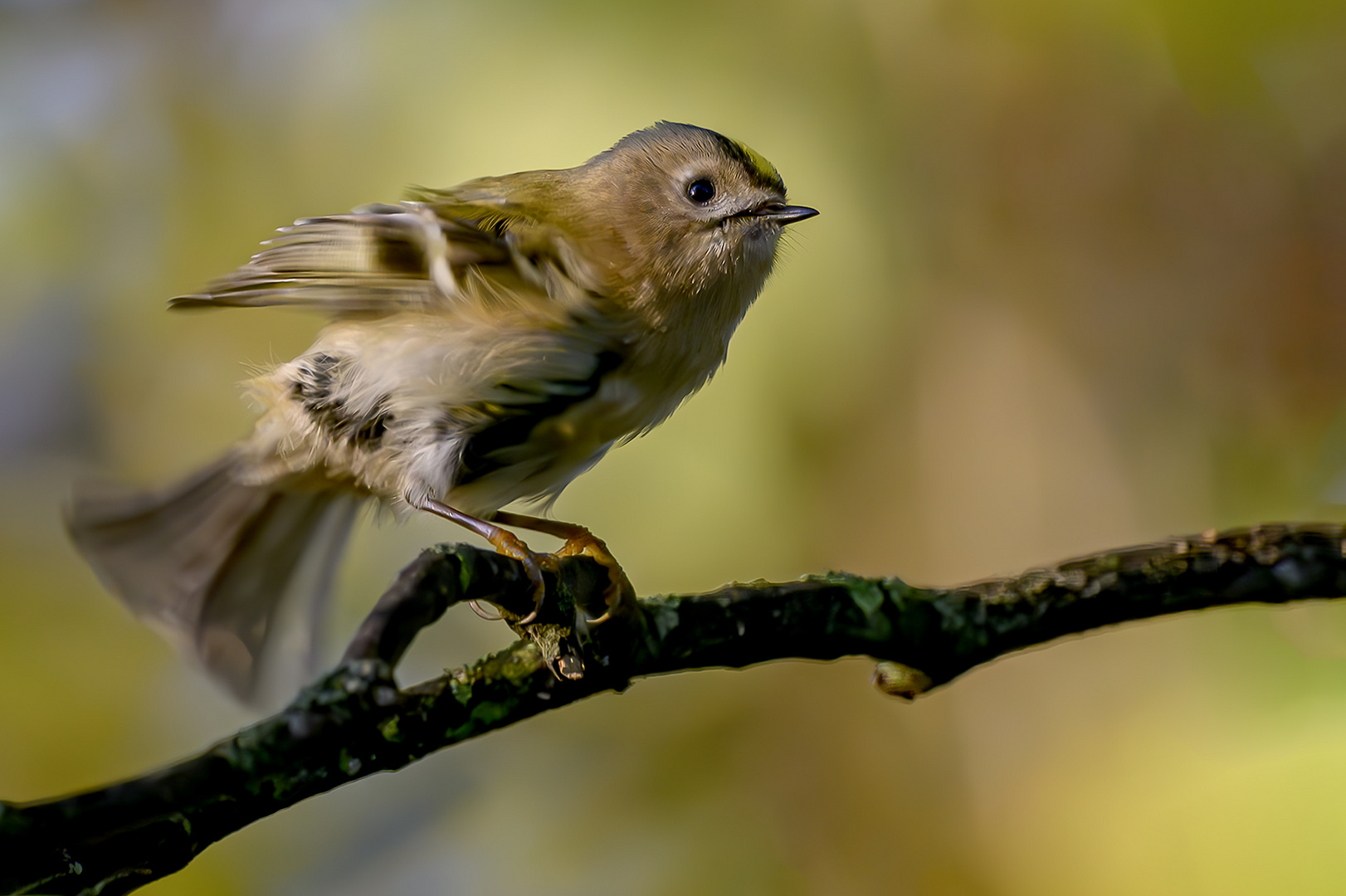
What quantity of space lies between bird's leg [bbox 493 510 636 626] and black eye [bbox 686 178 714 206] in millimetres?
308

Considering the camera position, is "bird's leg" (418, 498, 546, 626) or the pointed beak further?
the pointed beak

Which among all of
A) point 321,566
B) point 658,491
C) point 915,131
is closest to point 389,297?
point 321,566

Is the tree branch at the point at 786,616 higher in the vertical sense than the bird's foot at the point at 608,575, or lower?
lower

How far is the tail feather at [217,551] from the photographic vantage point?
0.90 m

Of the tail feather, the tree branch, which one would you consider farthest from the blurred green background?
the tree branch

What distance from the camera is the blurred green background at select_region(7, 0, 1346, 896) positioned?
4.89ft

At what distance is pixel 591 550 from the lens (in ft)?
2.46

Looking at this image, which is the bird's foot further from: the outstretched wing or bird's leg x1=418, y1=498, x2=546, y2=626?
the outstretched wing

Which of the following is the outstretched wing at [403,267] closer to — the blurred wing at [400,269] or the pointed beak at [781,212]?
the blurred wing at [400,269]

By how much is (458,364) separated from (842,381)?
3.41 ft

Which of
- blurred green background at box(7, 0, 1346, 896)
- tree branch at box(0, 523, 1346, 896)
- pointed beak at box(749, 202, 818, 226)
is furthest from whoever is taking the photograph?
blurred green background at box(7, 0, 1346, 896)

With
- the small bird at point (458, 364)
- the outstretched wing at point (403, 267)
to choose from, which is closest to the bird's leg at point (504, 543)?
the small bird at point (458, 364)

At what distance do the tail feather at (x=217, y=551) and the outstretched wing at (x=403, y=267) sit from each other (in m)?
0.25

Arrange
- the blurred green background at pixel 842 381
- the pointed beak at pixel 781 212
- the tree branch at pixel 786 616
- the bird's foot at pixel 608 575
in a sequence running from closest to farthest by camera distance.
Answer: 1. the tree branch at pixel 786 616
2. the bird's foot at pixel 608 575
3. the pointed beak at pixel 781 212
4. the blurred green background at pixel 842 381
